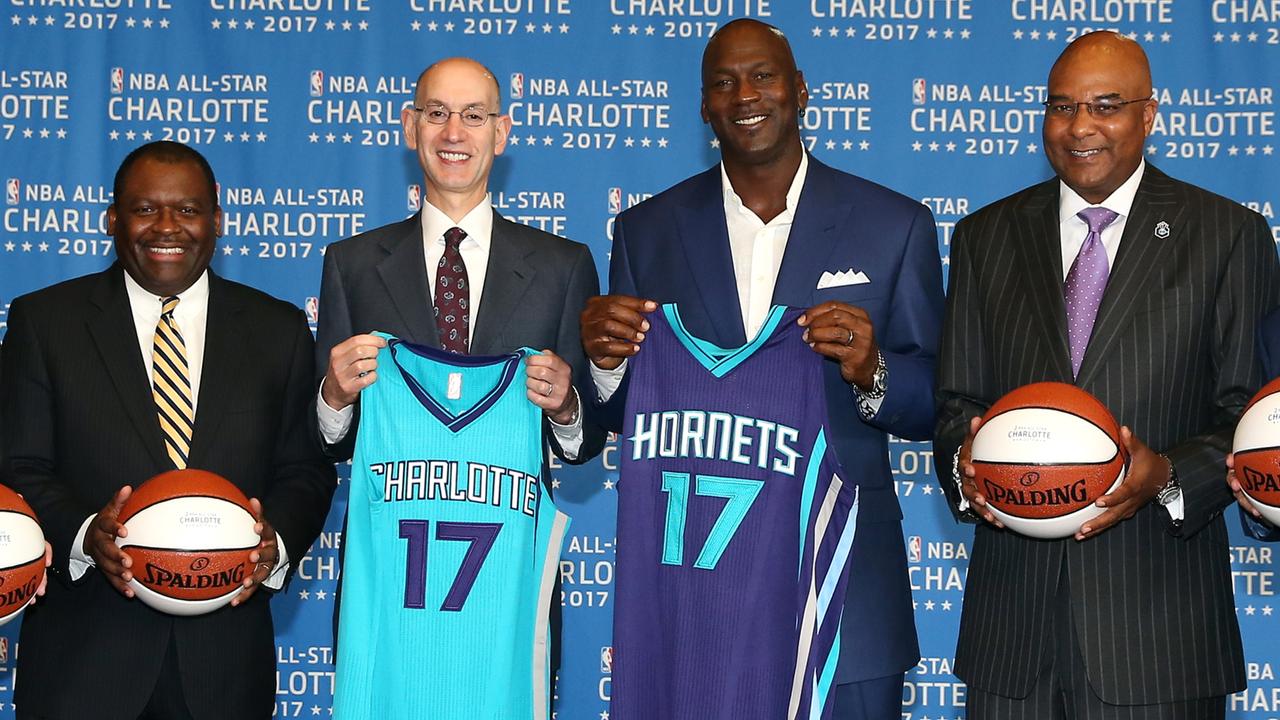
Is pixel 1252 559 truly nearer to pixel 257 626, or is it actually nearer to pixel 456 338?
pixel 456 338

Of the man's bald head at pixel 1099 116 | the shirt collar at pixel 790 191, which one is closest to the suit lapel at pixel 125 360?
the shirt collar at pixel 790 191

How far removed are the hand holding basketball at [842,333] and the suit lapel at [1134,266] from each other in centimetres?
47

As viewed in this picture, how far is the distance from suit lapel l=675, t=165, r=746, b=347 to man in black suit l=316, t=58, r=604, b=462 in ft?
0.93

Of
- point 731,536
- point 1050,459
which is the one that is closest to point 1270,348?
point 1050,459

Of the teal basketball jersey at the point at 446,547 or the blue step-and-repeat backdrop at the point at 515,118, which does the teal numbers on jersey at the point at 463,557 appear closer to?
the teal basketball jersey at the point at 446,547

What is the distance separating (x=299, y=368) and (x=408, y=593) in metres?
0.71

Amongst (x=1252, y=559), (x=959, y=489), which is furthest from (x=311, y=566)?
(x=1252, y=559)

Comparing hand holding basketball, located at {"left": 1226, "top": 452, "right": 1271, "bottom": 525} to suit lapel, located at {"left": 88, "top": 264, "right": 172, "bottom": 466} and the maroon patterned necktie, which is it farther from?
suit lapel, located at {"left": 88, "top": 264, "right": 172, "bottom": 466}

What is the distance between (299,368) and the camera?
3.20 metres

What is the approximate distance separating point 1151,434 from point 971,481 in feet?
1.35

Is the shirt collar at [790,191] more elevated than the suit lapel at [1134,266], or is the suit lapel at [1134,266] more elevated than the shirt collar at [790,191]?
the shirt collar at [790,191]

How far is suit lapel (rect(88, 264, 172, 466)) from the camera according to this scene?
9.75ft

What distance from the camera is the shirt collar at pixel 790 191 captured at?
9.99 feet

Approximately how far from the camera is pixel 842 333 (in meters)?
2.68
